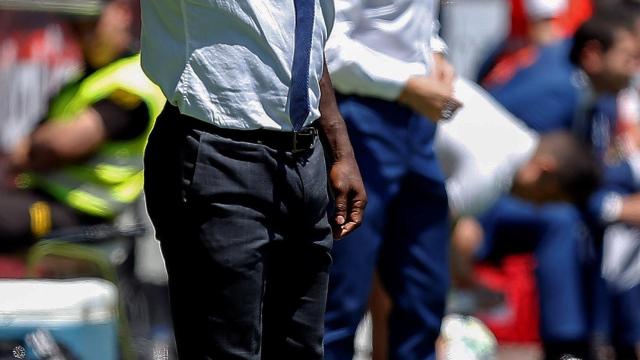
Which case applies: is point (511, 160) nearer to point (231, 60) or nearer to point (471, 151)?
point (471, 151)

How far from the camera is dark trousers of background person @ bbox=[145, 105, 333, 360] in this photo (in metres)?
3.09

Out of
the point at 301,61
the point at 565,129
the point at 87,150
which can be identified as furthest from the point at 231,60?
the point at 565,129

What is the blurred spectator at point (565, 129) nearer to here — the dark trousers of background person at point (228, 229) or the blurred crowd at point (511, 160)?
the blurred crowd at point (511, 160)

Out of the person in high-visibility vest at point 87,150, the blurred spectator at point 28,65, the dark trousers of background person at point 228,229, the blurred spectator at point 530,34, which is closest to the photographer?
the dark trousers of background person at point 228,229

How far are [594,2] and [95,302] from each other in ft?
11.6

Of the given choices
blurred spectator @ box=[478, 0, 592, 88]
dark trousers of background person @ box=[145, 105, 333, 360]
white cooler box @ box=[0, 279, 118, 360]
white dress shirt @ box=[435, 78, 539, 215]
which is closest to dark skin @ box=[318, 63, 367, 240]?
dark trousers of background person @ box=[145, 105, 333, 360]

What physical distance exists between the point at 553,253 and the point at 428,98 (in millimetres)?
2531

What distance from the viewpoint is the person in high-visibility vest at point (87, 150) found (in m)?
5.84

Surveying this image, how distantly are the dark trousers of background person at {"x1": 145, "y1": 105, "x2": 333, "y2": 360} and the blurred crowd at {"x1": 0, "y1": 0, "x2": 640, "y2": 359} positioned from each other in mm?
2159

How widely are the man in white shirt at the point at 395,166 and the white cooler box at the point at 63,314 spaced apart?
1022 millimetres

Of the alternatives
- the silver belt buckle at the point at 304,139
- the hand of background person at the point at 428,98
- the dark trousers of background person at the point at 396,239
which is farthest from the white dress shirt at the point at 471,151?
the silver belt buckle at the point at 304,139

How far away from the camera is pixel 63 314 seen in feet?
15.9

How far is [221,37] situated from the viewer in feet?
10.2

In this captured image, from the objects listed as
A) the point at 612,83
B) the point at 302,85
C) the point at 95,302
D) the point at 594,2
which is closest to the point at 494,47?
the point at 594,2
